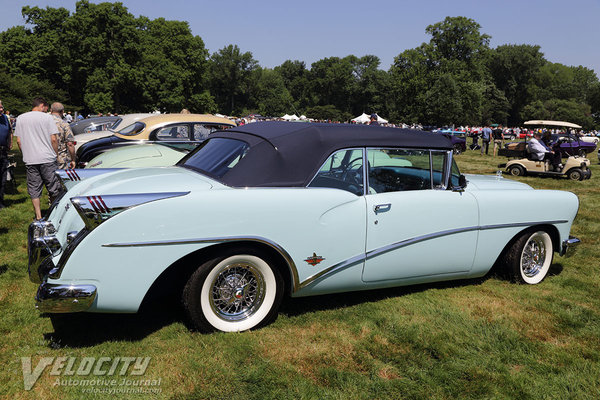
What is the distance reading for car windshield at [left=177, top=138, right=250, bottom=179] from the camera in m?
3.46

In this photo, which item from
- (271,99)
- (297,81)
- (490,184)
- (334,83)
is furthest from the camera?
(297,81)

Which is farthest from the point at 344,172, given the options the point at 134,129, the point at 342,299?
the point at 134,129

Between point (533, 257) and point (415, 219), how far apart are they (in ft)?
6.06

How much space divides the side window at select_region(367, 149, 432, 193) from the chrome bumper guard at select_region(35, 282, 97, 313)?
2219 mm

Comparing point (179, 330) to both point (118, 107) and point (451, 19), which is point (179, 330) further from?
point (451, 19)

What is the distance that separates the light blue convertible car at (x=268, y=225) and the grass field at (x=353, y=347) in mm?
270

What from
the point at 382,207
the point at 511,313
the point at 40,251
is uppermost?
the point at 382,207

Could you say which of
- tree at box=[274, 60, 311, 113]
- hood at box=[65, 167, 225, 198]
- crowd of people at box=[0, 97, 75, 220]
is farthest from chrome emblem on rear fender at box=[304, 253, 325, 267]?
tree at box=[274, 60, 311, 113]

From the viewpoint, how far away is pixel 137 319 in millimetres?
3488

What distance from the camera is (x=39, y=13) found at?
48.9 meters

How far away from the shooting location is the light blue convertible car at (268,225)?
276 centimetres

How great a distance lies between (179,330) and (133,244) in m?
→ 0.90

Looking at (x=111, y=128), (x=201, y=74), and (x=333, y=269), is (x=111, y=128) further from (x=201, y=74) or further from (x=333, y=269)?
(x=201, y=74)

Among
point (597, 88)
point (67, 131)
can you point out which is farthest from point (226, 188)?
point (597, 88)
